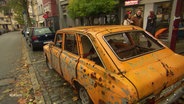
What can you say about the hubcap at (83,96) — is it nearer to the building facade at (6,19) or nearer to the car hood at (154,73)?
the car hood at (154,73)

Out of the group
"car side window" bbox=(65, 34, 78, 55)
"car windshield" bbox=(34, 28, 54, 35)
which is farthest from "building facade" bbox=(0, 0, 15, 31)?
"car side window" bbox=(65, 34, 78, 55)

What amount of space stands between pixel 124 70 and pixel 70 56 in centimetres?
164

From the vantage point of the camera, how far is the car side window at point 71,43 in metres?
3.59

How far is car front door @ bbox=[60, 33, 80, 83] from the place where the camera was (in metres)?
3.40

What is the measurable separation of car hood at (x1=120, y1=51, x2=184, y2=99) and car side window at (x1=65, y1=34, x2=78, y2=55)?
4.93 feet

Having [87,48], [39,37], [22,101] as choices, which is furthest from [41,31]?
[87,48]

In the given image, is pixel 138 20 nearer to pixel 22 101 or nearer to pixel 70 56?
pixel 70 56

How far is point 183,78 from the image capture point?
9.07 feet

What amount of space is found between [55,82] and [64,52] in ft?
4.83

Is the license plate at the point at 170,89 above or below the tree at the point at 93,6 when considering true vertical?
below

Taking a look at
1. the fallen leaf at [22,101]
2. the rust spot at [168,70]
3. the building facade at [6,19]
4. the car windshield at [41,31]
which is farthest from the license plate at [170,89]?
the building facade at [6,19]

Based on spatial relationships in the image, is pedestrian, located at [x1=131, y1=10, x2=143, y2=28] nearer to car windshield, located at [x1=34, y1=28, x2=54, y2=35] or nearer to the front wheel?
the front wheel

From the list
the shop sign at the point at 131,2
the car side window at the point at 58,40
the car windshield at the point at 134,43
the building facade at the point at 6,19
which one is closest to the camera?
the car windshield at the point at 134,43

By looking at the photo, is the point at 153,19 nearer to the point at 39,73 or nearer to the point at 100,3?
the point at 100,3
